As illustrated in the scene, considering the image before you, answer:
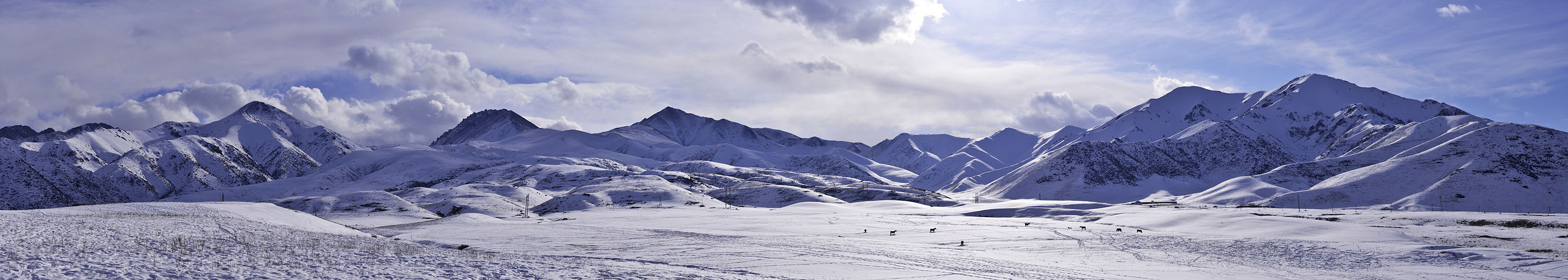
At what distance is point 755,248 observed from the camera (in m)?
42.0

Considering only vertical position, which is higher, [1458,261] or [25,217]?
[25,217]

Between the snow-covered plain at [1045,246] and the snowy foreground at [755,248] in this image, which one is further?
the snow-covered plain at [1045,246]

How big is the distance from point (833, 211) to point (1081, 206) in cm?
4416

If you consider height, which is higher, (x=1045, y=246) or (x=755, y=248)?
(x=755, y=248)

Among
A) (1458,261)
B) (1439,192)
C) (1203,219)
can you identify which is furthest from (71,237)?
(1439,192)

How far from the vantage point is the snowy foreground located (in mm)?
26781

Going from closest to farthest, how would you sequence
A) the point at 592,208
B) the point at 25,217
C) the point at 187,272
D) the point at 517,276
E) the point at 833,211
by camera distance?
the point at 187,272
the point at 517,276
the point at 25,217
the point at 833,211
the point at 592,208

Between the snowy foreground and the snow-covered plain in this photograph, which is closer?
the snowy foreground

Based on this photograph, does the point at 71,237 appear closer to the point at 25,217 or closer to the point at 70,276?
the point at 70,276

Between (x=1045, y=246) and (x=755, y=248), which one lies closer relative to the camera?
(x=755, y=248)

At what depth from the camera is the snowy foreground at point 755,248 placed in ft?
87.9

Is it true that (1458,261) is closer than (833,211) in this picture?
Yes

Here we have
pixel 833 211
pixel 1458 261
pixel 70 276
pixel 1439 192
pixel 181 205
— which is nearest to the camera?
pixel 70 276

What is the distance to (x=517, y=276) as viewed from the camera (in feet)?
84.4
